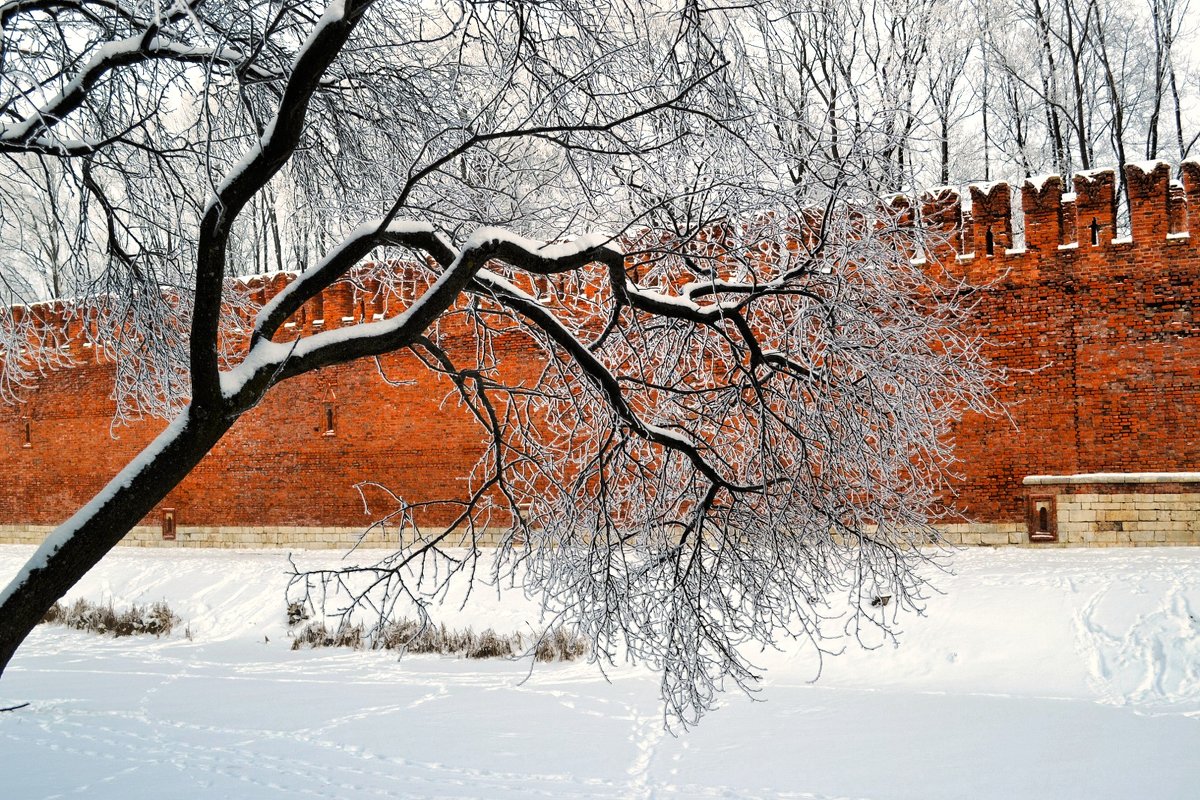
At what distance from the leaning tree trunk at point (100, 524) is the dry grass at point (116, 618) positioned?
906 centimetres

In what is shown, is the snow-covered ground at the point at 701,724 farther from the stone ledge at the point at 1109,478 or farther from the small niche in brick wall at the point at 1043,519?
the stone ledge at the point at 1109,478

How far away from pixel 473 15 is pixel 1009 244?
9350 mm

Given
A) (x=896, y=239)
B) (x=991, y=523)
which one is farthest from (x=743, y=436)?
(x=991, y=523)

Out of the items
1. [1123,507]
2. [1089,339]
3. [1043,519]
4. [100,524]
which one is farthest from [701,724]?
[1089,339]

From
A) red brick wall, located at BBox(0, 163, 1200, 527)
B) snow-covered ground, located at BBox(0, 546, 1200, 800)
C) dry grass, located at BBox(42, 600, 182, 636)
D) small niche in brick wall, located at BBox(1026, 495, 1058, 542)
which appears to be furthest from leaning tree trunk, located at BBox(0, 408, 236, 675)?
small niche in brick wall, located at BBox(1026, 495, 1058, 542)

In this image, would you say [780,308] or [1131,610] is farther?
[1131,610]

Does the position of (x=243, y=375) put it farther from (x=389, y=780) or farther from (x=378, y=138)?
(x=389, y=780)

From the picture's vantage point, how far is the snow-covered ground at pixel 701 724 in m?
6.41

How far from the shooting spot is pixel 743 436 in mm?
5828

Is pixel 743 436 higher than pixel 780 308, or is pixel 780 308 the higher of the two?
pixel 780 308

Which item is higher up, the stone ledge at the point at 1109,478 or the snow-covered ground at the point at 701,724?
the stone ledge at the point at 1109,478

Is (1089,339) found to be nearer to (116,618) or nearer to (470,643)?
(470,643)

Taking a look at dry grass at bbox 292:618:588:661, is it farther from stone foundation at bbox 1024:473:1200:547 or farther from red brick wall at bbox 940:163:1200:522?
stone foundation at bbox 1024:473:1200:547

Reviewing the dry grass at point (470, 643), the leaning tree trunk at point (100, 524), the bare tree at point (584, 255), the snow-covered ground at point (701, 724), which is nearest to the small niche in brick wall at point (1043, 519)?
the snow-covered ground at point (701, 724)
